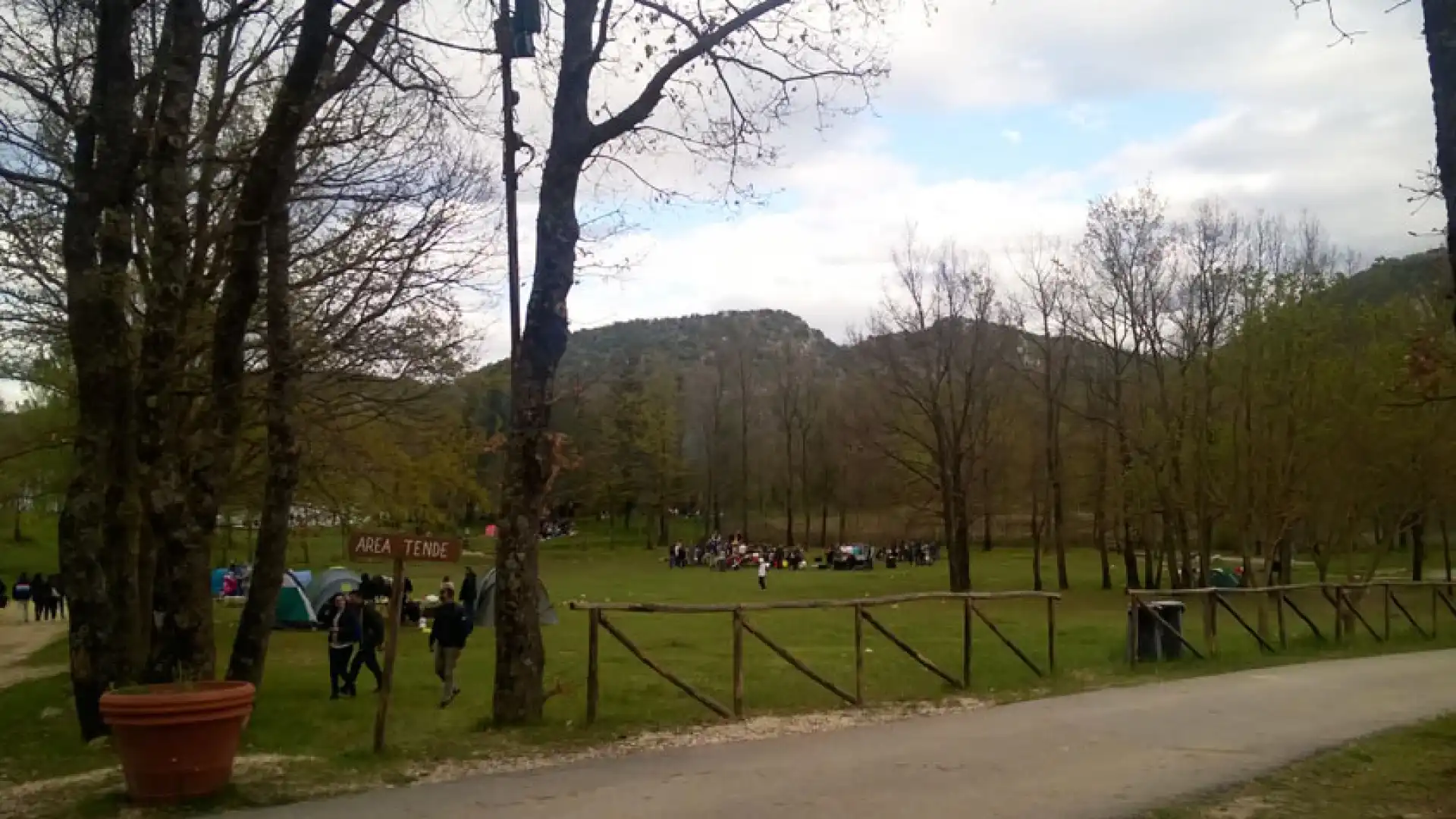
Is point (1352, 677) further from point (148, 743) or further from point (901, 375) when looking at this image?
point (901, 375)

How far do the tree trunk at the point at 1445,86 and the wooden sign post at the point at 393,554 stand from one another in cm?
756

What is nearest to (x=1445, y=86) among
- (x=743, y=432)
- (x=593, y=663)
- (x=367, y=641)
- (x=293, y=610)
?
(x=593, y=663)

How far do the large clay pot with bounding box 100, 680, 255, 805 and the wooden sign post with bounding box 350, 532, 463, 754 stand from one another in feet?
5.48

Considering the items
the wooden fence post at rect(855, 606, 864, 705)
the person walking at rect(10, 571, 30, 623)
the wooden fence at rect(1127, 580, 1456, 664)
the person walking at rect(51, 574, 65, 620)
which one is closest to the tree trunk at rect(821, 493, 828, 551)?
the person walking at rect(51, 574, 65, 620)

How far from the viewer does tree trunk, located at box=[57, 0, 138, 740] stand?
452 inches

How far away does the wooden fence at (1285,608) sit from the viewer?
18.1 meters

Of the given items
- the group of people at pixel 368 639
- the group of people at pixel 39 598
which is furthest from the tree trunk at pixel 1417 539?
the group of people at pixel 39 598

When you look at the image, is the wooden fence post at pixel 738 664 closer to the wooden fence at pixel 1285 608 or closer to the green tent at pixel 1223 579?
the wooden fence at pixel 1285 608

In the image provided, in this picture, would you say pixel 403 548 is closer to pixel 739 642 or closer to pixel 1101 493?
pixel 739 642

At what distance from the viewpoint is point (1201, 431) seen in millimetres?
31219

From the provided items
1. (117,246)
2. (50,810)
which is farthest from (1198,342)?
(50,810)

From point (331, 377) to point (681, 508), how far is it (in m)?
86.4

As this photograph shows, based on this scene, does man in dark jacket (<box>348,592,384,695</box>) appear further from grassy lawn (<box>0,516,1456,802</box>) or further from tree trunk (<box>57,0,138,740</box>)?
tree trunk (<box>57,0,138,740</box>)

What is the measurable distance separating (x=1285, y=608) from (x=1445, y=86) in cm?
1779
